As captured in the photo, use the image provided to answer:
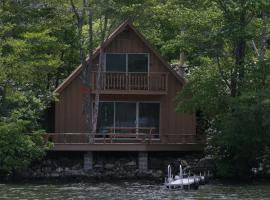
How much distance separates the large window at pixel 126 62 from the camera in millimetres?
37594

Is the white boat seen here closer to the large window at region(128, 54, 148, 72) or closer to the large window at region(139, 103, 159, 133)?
Result: the large window at region(139, 103, 159, 133)

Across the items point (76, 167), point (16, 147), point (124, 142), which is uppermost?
point (124, 142)

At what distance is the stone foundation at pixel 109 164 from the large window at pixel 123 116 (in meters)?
2.62

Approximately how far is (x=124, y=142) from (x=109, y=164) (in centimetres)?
217

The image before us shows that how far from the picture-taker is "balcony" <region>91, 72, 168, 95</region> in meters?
36.8

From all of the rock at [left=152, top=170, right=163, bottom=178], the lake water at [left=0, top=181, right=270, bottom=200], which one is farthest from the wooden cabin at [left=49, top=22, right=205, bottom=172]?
the lake water at [left=0, top=181, right=270, bottom=200]

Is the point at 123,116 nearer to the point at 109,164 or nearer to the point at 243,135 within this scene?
the point at 109,164

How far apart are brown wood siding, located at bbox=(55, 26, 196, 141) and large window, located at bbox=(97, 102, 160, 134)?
1.07ft

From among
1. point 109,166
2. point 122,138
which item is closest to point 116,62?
point 122,138

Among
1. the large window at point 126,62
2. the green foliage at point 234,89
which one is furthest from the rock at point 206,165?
the large window at point 126,62

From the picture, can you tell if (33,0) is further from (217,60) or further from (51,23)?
(217,60)

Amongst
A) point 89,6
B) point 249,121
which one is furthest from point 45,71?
point 249,121

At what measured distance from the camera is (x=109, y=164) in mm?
34625

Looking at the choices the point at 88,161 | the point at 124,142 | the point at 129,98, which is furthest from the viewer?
the point at 129,98
